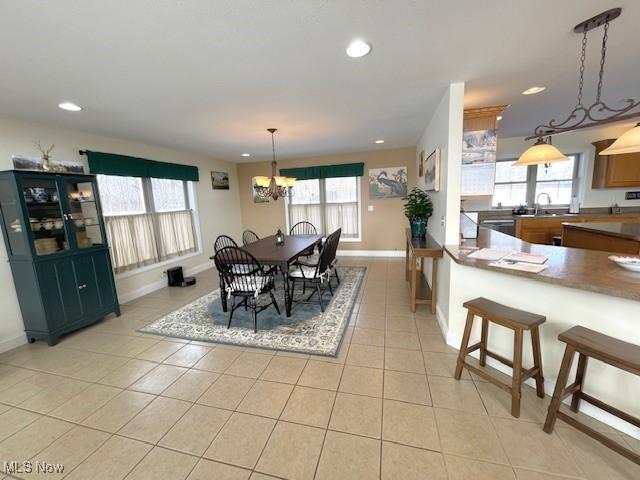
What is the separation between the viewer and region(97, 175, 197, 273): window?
378 centimetres

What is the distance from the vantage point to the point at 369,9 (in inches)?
53.1

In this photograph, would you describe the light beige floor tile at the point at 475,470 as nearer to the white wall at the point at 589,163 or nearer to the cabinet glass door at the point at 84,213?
the cabinet glass door at the point at 84,213

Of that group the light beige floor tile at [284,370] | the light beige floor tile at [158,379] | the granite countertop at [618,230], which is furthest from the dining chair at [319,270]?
the granite countertop at [618,230]

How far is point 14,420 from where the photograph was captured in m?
1.77

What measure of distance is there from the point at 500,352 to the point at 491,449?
864 mm

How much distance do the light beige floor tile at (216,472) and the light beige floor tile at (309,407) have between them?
0.37 meters

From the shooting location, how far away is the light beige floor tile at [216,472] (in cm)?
135

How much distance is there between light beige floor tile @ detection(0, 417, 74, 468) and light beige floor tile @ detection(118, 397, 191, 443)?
42 cm

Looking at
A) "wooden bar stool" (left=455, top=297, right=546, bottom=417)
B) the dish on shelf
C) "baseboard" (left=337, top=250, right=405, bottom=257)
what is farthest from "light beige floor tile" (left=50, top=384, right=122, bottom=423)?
"baseboard" (left=337, top=250, right=405, bottom=257)

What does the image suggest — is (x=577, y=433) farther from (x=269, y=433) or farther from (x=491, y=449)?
(x=269, y=433)

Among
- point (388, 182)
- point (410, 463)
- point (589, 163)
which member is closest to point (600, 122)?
point (410, 463)

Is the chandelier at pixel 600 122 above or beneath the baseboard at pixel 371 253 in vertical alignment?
above

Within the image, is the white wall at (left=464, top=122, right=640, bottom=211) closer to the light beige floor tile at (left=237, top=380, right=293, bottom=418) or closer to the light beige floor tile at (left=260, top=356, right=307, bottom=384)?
the light beige floor tile at (left=260, top=356, right=307, bottom=384)

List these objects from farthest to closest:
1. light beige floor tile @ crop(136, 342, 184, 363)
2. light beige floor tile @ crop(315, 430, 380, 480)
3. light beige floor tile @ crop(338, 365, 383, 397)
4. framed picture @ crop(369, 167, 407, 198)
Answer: framed picture @ crop(369, 167, 407, 198)
light beige floor tile @ crop(136, 342, 184, 363)
light beige floor tile @ crop(338, 365, 383, 397)
light beige floor tile @ crop(315, 430, 380, 480)
